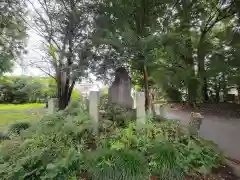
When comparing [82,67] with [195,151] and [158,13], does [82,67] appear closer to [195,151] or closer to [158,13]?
[158,13]

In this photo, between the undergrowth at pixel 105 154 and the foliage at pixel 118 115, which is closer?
the undergrowth at pixel 105 154

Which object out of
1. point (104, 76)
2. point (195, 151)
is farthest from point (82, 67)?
point (195, 151)

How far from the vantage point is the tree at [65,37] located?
7660 mm

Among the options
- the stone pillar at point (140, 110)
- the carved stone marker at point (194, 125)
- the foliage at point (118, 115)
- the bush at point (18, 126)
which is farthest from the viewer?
the bush at point (18, 126)

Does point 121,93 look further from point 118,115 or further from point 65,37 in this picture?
point 65,37

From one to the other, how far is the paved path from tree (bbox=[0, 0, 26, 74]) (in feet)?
22.6

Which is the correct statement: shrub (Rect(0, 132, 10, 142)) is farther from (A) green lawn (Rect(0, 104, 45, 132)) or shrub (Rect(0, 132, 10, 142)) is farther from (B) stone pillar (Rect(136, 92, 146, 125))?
(B) stone pillar (Rect(136, 92, 146, 125))

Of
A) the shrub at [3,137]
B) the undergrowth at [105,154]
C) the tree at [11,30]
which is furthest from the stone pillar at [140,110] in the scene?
the tree at [11,30]

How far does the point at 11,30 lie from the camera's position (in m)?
8.23

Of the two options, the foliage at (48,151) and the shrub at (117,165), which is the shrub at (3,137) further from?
the shrub at (117,165)

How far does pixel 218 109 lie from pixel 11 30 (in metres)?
9.06

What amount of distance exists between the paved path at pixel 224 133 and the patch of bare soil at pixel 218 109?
1.78 ft

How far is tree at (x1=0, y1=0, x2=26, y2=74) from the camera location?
7.57 meters

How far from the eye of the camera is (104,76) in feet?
24.6
